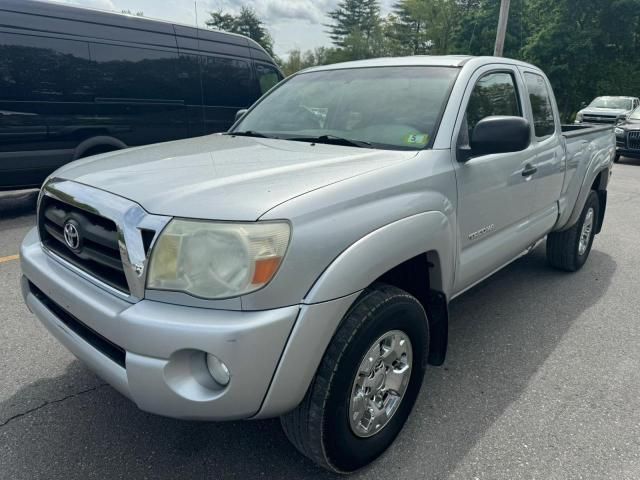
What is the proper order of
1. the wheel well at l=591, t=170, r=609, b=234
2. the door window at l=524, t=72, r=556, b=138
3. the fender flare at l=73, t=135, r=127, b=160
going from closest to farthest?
the door window at l=524, t=72, r=556, b=138
the wheel well at l=591, t=170, r=609, b=234
the fender flare at l=73, t=135, r=127, b=160

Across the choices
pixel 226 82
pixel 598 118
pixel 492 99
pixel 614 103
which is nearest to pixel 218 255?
pixel 492 99

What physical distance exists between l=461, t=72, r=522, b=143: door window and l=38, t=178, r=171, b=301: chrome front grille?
1.73 metres

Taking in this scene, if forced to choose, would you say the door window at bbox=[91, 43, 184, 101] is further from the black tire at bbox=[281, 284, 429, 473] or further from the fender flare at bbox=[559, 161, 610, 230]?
the black tire at bbox=[281, 284, 429, 473]

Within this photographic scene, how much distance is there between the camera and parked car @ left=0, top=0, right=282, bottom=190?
5559 mm

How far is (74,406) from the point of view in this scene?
246cm

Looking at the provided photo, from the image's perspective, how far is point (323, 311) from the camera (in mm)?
1701

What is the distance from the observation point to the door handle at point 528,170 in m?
3.15

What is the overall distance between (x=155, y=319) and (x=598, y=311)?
3.41m

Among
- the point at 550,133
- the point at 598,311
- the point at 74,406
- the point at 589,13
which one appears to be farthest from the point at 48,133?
the point at 589,13

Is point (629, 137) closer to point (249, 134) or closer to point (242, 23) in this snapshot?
point (249, 134)

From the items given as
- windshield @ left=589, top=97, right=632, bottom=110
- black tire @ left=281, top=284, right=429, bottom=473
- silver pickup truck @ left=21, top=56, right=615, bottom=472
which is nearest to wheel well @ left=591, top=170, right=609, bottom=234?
silver pickup truck @ left=21, top=56, right=615, bottom=472

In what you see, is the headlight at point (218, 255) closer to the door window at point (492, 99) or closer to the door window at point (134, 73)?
the door window at point (492, 99)

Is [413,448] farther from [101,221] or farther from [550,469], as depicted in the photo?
[101,221]

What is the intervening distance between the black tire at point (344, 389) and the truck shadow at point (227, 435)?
19cm
